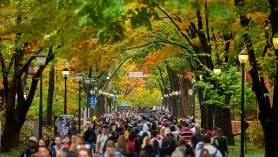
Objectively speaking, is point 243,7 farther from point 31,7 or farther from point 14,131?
point 14,131

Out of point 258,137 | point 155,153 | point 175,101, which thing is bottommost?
point 258,137

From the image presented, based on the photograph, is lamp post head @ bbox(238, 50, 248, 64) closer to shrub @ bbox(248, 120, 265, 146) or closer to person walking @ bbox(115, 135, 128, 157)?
person walking @ bbox(115, 135, 128, 157)

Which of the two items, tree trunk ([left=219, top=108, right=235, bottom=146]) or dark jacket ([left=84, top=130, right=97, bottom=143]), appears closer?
dark jacket ([left=84, top=130, right=97, bottom=143])

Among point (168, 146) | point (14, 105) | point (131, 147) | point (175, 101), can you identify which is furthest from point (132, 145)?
point (175, 101)

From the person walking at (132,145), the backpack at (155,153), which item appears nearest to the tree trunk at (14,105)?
the person walking at (132,145)

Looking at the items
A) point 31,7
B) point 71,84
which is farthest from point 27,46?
point 71,84

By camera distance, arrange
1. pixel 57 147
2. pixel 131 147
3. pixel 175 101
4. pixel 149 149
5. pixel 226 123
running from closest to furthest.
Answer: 1. pixel 57 147
2. pixel 149 149
3. pixel 131 147
4. pixel 226 123
5. pixel 175 101

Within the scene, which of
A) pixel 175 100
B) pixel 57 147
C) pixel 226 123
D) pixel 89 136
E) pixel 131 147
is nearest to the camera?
pixel 57 147

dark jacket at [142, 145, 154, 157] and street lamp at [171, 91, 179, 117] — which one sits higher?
street lamp at [171, 91, 179, 117]

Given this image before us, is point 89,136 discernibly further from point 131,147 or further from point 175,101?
point 175,101

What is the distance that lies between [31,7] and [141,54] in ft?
66.4

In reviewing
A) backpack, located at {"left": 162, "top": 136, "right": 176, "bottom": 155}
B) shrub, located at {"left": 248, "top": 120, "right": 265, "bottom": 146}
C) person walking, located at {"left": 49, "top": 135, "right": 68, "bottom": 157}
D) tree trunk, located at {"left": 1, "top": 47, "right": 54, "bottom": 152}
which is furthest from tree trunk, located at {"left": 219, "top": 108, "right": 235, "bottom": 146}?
person walking, located at {"left": 49, "top": 135, "right": 68, "bottom": 157}

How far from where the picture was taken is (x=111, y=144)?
37.7ft

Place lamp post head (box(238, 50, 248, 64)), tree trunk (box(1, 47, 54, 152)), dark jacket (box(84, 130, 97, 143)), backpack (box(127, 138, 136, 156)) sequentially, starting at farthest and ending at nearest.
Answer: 1. tree trunk (box(1, 47, 54, 152))
2. dark jacket (box(84, 130, 97, 143))
3. lamp post head (box(238, 50, 248, 64))
4. backpack (box(127, 138, 136, 156))
